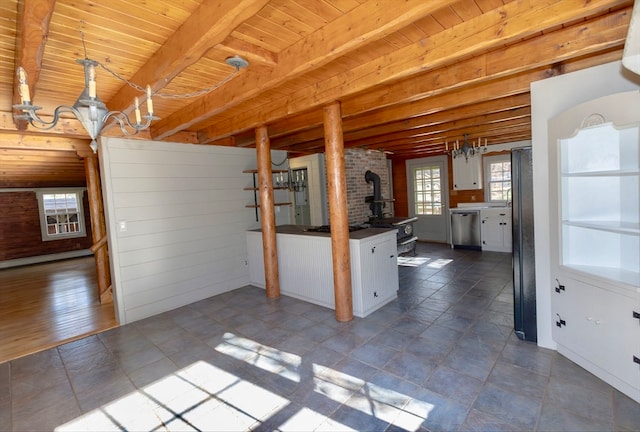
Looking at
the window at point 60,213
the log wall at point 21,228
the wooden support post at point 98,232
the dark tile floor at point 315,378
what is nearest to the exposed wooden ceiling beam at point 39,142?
the wooden support post at point 98,232

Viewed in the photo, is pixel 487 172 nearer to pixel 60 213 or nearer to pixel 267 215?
pixel 267 215

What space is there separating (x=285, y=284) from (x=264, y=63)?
311cm

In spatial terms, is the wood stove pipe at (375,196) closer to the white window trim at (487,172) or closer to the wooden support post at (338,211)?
the white window trim at (487,172)

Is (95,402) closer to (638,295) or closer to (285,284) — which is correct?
(285,284)

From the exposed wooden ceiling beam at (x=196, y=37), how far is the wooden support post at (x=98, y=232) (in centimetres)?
327

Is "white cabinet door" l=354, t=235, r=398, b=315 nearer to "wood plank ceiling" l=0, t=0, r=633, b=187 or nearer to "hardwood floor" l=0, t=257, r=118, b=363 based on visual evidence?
"wood plank ceiling" l=0, t=0, r=633, b=187

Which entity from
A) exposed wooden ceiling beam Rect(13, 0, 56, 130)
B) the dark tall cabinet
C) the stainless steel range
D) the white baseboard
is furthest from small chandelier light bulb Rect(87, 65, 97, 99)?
the white baseboard

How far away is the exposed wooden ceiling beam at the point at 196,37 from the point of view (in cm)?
170

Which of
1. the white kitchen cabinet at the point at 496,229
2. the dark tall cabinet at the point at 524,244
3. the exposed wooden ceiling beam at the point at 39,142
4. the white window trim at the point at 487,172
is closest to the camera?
the dark tall cabinet at the point at 524,244

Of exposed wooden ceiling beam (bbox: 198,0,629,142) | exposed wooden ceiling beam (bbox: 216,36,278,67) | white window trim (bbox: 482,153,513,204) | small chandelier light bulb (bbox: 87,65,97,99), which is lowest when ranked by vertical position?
white window trim (bbox: 482,153,513,204)

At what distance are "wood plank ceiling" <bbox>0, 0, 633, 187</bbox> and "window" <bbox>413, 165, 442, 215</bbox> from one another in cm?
454

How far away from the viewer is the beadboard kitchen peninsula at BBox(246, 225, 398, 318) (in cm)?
369

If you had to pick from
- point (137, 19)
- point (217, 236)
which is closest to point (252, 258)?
point (217, 236)

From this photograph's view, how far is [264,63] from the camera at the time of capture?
2.51 meters
